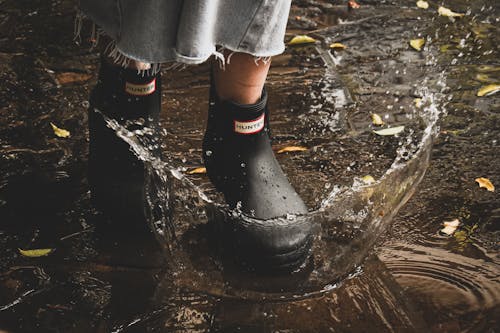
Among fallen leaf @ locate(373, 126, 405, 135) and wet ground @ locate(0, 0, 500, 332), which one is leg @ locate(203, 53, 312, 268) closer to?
wet ground @ locate(0, 0, 500, 332)

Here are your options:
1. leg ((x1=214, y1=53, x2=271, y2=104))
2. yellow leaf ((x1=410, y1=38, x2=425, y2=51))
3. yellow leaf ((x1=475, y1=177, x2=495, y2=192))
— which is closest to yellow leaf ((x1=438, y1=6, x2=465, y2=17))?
yellow leaf ((x1=410, y1=38, x2=425, y2=51))

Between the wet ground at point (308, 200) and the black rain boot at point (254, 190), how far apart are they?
0.08 metres

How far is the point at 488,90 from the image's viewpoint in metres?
2.51

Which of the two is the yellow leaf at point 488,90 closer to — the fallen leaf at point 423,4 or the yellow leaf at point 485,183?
the yellow leaf at point 485,183

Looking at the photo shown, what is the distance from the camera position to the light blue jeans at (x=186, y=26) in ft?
4.28

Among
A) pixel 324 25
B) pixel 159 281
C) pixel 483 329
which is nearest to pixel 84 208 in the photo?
pixel 159 281

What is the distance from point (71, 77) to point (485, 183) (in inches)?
63.0

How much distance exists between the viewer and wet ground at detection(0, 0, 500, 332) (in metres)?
1.59

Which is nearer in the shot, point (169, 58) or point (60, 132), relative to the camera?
point (169, 58)

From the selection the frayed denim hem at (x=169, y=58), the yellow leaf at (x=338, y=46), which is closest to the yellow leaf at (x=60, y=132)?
the frayed denim hem at (x=169, y=58)

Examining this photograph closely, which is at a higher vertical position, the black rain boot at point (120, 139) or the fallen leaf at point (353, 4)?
the black rain boot at point (120, 139)

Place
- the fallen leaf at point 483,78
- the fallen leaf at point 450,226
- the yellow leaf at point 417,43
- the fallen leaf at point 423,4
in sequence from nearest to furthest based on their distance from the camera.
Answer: the fallen leaf at point 450,226
the fallen leaf at point 483,78
the yellow leaf at point 417,43
the fallen leaf at point 423,4

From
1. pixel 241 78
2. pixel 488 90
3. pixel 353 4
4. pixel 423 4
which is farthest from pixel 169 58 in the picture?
pixel 423 4

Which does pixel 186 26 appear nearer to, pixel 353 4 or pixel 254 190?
pixel 254 190
